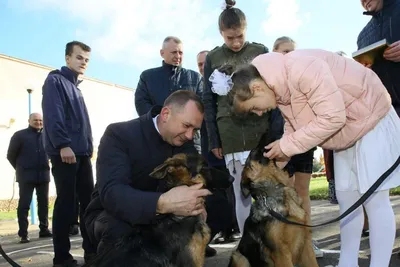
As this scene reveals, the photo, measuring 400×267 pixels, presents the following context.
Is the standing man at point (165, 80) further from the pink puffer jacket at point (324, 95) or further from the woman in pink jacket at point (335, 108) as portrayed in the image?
the pink puffer jacket at point (324, 95)

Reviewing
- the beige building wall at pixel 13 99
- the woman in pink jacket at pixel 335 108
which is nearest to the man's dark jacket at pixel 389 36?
the woman in pink jacket at pixel 335 108

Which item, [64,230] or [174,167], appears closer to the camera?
[174,167]

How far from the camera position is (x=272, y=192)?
4055 mm

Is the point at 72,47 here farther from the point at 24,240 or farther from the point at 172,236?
the point at 24,240

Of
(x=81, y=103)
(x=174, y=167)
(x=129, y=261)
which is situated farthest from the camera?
(x=81, y=103)

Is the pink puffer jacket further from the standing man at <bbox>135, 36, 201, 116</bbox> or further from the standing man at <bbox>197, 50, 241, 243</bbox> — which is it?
the standing man at <bbox>135, 36, 201, 116</bbox>

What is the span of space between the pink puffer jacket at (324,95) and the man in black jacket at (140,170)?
82 cm

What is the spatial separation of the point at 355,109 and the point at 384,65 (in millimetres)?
1335

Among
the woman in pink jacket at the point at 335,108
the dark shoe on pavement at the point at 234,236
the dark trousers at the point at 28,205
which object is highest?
the woman in pink jacket at the point at 335,108

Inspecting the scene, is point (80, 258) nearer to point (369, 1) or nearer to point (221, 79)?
point (221, 79)

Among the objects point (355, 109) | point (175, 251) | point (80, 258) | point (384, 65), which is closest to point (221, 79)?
point (355, 109)

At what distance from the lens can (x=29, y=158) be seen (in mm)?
9141

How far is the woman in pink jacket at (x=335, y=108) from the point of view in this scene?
3.09 meters

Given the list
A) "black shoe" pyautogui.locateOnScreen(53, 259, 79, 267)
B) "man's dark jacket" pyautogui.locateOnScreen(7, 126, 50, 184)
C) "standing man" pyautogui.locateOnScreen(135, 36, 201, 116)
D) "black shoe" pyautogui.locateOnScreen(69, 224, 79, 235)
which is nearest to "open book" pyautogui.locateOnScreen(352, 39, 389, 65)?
"standing man" pyautogui.locateOnScreen(135, 36, 201, 116)
